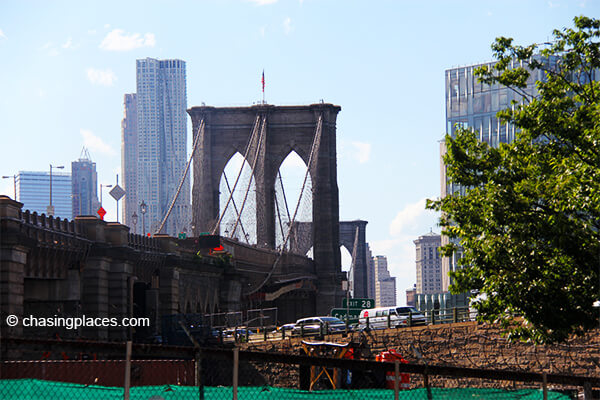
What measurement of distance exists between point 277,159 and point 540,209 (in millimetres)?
97177

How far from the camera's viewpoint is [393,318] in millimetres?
56438

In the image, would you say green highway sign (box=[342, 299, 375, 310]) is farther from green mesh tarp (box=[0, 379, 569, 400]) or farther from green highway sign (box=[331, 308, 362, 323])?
green mesh tarp (box=[0, 379, 569, 400])

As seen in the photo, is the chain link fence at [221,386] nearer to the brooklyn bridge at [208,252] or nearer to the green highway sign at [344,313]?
the brooklyn bridge at [208,252]

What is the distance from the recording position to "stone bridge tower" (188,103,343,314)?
368ft

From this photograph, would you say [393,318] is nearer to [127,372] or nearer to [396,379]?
[396,379]

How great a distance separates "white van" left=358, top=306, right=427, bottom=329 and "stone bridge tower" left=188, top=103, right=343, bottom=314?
154 feet

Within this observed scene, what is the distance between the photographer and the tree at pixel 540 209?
18.4 m

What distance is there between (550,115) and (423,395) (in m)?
12.1

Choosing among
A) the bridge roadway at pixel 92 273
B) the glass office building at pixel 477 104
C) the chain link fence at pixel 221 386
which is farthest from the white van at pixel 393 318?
the glass office building at pixel 477 104

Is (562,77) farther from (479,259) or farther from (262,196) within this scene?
(262,196)

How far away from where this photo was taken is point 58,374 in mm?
14438

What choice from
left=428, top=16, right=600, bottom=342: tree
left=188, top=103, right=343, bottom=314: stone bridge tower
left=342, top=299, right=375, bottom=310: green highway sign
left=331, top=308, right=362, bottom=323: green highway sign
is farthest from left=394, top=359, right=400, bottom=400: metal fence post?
left=188, top=103, right=343, bottom=314: stone bridge tower

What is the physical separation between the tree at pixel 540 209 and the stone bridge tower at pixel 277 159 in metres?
88.1

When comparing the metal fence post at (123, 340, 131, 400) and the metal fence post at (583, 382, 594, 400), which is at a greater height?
the metal fence post at (123, 340, 131, 400)
